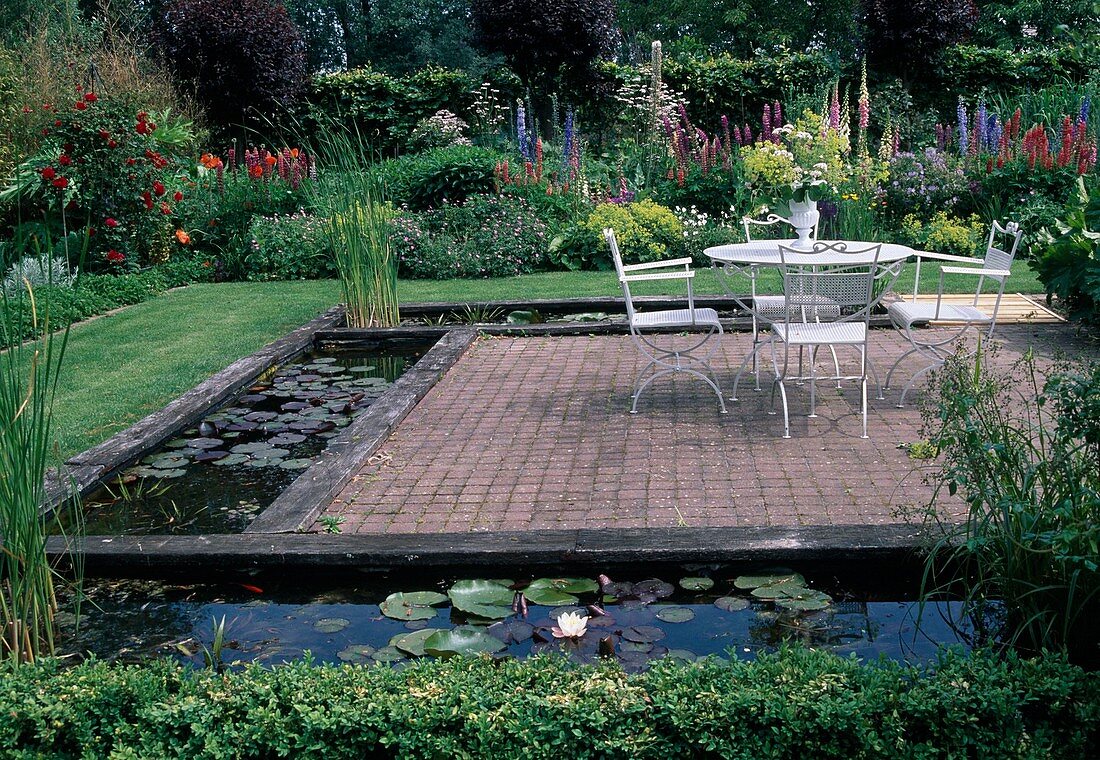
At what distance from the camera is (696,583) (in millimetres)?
3715

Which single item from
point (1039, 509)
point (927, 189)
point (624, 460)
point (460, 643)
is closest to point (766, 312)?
point (624, 460)

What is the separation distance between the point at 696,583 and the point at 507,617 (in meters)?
0.71

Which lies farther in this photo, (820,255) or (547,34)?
(547,34)

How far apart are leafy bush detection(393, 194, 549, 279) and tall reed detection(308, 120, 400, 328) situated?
97.4 inches

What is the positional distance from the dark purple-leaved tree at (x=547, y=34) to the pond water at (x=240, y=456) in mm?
9330

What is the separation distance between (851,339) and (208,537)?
3.33m

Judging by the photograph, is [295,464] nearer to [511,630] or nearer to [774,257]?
[511,630]

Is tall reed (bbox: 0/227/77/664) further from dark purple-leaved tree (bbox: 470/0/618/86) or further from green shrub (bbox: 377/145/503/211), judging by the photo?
dark purple-leaved tree (bbox: 470/0/618/86)

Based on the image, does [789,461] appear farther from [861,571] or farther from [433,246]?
[433,246]

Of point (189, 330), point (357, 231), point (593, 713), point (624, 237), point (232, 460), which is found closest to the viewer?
point (593, 713)

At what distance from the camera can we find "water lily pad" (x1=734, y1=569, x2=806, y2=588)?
12.0ft

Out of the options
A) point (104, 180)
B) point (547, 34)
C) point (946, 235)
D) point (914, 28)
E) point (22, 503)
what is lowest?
point (946, 235)

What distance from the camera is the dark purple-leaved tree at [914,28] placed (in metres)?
15.5

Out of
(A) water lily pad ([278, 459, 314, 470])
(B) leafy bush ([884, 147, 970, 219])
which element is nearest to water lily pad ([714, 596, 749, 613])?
(A) water lily pad ([278, 459, 314, 470])
